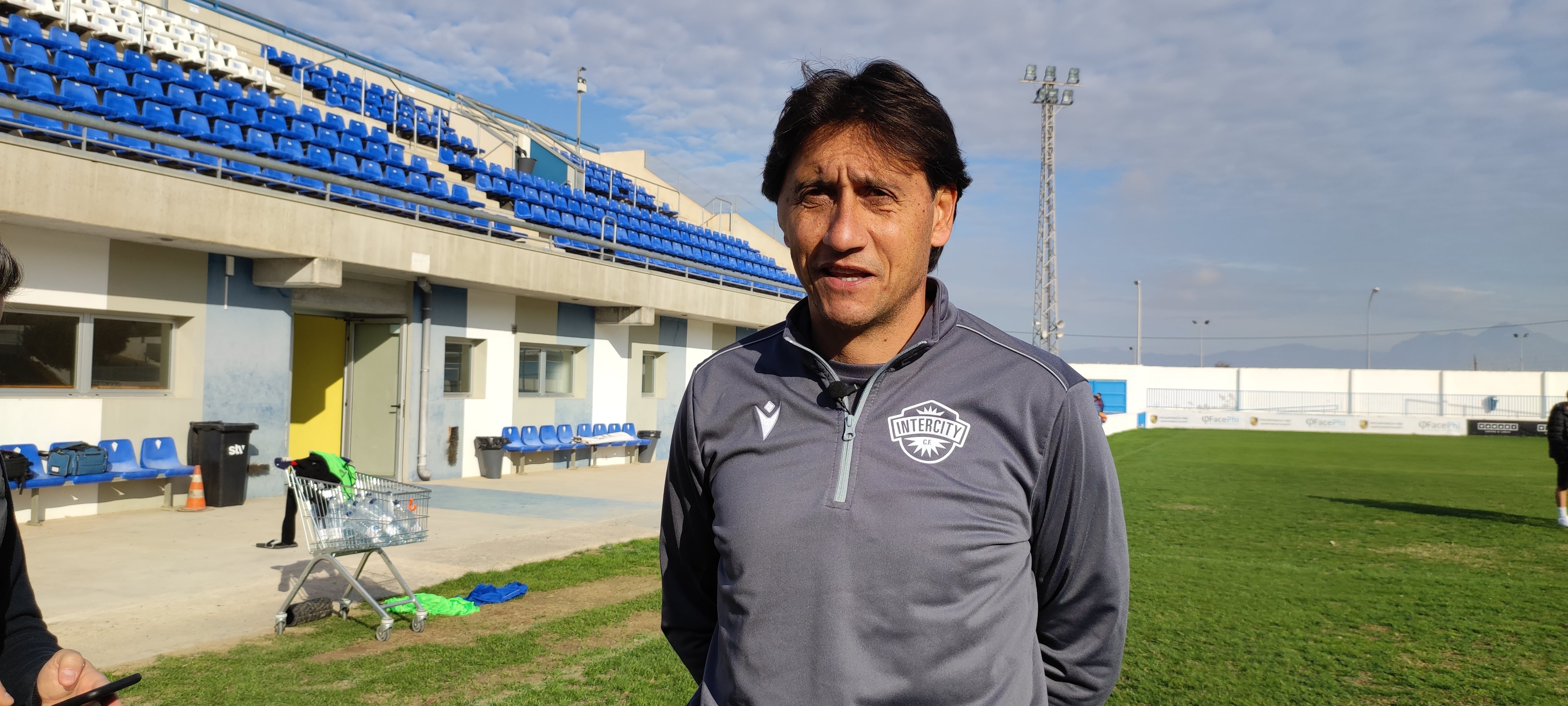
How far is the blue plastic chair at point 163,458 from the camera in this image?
11.6 m

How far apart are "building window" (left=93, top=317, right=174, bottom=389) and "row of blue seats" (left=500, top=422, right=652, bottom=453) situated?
236 inches

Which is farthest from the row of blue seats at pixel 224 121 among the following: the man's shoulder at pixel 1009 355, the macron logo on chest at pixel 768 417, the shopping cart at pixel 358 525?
the man's shoulder at pixel 1009 355

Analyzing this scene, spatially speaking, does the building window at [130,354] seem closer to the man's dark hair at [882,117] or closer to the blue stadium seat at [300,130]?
the blue stadium seat at [300,130]

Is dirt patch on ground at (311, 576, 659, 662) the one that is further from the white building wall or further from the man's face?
the white building wall

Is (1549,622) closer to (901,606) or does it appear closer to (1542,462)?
(901,606)

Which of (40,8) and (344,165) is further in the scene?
(40,8)

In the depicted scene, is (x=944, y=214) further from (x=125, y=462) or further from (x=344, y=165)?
(x=344, y=165)

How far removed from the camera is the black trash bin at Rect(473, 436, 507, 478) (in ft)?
55.3

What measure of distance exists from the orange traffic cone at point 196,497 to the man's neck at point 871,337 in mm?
12505

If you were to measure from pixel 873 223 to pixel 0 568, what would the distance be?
2256mm

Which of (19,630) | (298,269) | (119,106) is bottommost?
(19,630)

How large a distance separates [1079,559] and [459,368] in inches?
654

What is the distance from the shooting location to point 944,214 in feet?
6.55

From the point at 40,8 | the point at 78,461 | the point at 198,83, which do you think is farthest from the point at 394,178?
the point at 78,461
